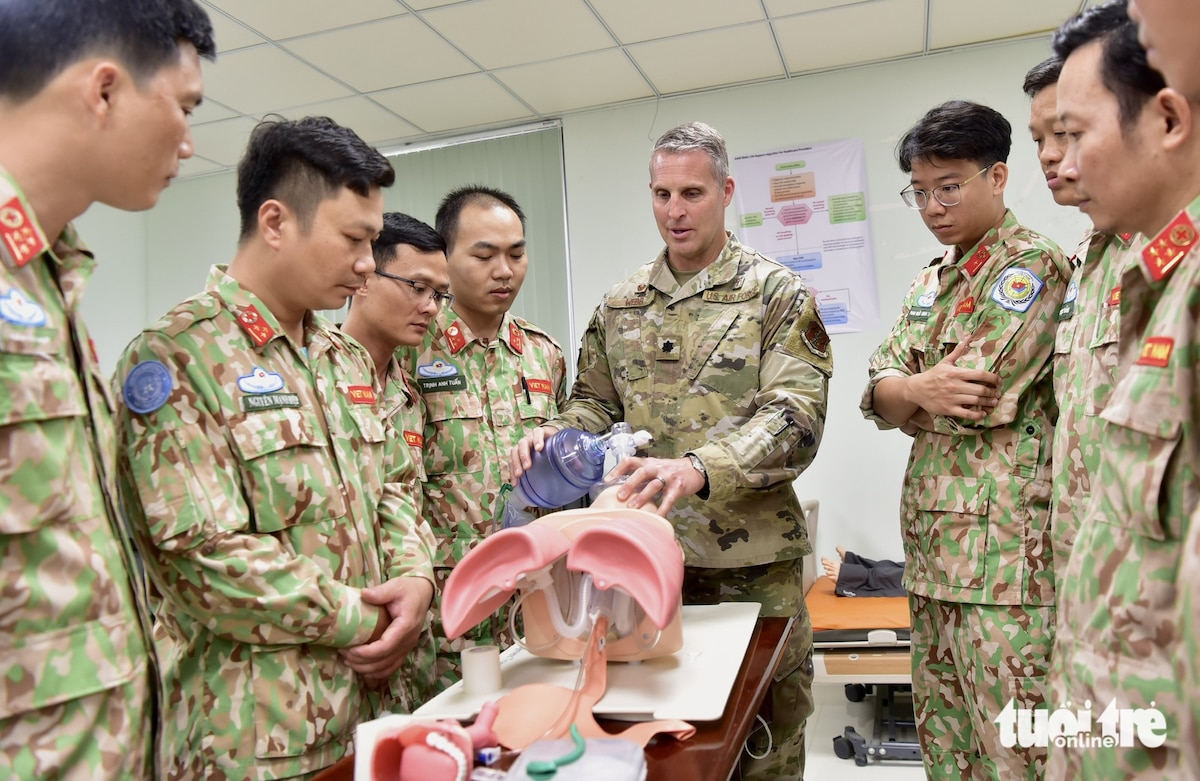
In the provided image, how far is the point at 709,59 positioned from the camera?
14.0ft

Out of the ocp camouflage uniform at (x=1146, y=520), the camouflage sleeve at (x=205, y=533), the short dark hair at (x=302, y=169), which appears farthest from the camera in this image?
the short dark hair at (x=302, y=169)

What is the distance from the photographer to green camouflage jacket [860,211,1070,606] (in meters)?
1.88

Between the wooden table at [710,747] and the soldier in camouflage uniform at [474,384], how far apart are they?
1039 mm

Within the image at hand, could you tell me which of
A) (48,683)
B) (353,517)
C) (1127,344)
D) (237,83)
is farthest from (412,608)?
(237,83)

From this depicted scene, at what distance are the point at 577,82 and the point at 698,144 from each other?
8.37 feet

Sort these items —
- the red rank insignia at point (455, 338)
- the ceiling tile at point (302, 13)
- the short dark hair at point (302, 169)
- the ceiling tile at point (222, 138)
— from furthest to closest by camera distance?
the ceiling tile at point (222, 138) < the ceiling tile at point (302, 13) < the red rank insignia at point (455, 338) < the short dark hair at point (302, 169)

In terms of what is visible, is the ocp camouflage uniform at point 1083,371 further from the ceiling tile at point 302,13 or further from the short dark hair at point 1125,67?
the ceiling tile at point 302,13

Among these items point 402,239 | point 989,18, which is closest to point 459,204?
point 402,239

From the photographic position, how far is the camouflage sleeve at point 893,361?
2215 mm

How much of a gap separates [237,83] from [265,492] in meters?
3.53

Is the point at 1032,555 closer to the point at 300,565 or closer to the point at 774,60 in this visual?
the point at 300,565

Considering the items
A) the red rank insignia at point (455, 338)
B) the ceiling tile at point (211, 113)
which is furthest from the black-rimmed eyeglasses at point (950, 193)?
the ceiling tile at point (211, 113)

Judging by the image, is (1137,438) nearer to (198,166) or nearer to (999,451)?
(999,451)

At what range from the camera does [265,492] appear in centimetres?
145
